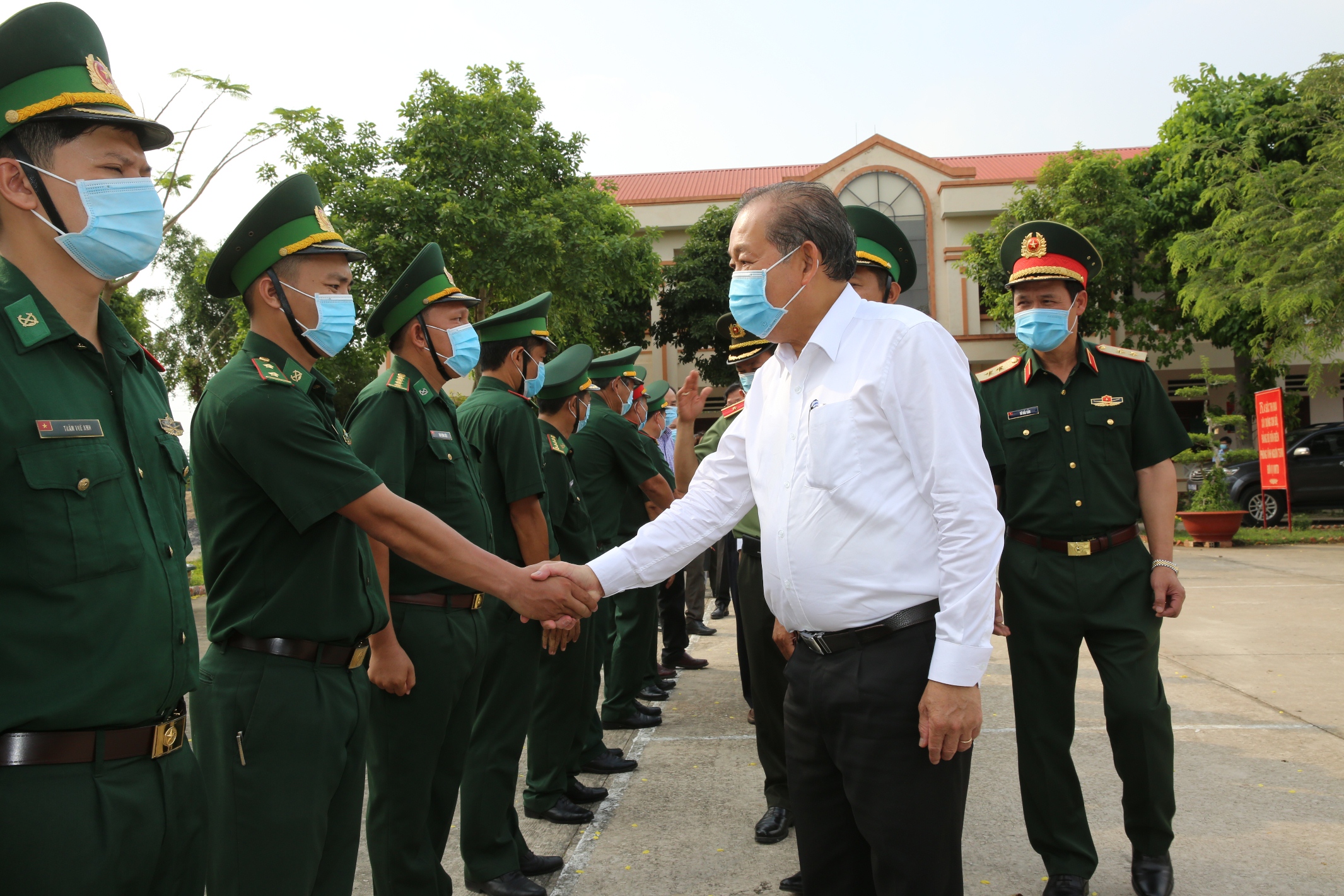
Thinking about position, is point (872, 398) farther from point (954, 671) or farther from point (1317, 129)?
point (1317, 129)

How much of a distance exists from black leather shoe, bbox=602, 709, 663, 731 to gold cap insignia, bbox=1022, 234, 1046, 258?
12.2 ft

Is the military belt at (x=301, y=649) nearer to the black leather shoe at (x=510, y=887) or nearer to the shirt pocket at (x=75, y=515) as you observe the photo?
the shirt pocket at (x=75, y=515)

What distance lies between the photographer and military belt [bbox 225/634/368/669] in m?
2.41

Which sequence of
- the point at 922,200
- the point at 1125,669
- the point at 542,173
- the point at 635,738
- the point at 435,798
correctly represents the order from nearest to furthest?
the point at 435,798 → the point at 1125,669 → the point at 635,738 → the point at 542,173 → the point at 922,200

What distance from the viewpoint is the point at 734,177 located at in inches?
1542

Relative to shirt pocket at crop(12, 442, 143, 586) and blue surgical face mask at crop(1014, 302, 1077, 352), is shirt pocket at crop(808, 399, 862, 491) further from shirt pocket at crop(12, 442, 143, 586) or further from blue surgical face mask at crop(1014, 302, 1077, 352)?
blue surgical face mask at crop(1014, 302, 1077, 352)

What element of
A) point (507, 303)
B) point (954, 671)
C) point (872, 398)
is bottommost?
point (954, 671)

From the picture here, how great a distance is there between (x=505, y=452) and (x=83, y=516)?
2.32 m

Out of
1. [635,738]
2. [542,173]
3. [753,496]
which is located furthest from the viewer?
[542,173]

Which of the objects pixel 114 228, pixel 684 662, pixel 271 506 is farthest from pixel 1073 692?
pixel 684 662

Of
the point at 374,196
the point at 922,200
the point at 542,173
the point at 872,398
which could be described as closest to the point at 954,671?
the point at 872,398

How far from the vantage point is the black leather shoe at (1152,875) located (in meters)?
3.43

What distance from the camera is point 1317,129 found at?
18062 millimetres

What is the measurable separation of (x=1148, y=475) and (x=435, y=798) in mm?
2856
